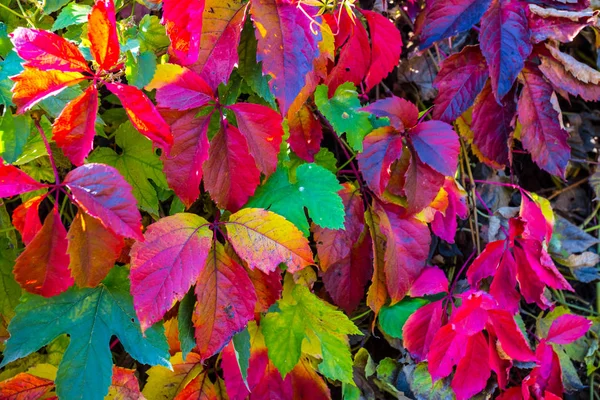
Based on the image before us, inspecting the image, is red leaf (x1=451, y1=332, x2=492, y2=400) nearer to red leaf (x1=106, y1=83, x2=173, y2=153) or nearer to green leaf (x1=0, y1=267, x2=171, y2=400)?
green leaf (x1=0, y1=267, x2=171, y2=400)

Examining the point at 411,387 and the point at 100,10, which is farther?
the point at 411,387

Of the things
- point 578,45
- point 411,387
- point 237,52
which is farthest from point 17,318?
point 578,45

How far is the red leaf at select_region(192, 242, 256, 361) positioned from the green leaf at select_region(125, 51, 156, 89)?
0.26m

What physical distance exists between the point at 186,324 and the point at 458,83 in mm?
648

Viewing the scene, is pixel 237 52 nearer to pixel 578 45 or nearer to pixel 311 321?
pixel 311 321

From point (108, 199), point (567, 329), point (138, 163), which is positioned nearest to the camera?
point (108, 199)

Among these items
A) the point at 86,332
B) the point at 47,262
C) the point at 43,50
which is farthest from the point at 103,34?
the point at 86,332

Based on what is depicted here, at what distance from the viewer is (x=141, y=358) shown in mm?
729

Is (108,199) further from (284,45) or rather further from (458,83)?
(458,83)

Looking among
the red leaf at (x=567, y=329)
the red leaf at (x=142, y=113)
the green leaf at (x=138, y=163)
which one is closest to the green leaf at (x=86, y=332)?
the green leaf at (x=138, y=163)

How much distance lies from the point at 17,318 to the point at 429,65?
100 cm

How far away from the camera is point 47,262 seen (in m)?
0.68

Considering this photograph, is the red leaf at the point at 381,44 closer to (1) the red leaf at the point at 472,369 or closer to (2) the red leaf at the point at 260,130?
(2) the red leaf at the point at 260,130

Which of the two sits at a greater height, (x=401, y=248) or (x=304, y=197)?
(x=304, y=197)
